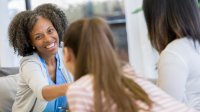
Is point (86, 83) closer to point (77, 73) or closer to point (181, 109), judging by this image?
point (77, 73)

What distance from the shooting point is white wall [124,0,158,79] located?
2.87 meters

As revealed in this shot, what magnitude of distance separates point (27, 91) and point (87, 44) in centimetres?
91

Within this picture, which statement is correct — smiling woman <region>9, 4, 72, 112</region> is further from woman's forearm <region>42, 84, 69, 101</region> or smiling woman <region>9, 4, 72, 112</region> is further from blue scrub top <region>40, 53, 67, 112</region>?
woman's forearm <region>42, 84, 69, 101</region>

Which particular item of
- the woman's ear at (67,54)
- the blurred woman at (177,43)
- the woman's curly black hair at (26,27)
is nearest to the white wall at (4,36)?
the woman's curly black hair at (26,27)

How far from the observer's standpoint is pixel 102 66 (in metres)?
1.04

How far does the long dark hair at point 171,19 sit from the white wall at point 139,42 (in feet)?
4.69

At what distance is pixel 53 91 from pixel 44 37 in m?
0.44

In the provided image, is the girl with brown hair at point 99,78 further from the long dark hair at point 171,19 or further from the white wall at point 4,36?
the white wall at point 4,36

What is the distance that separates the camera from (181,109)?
1146 mm

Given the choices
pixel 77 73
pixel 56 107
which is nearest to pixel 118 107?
pixel 77 73

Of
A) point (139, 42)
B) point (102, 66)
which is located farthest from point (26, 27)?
point (139, 42)

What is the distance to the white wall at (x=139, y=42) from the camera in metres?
2.87

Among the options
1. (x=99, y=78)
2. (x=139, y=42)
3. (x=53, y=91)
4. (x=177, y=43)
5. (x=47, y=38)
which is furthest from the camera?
(x=139, y=42)

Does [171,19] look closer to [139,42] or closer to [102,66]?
[102,66]
